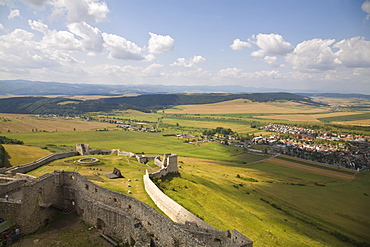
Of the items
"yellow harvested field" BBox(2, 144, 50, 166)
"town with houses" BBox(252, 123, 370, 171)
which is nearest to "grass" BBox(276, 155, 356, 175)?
"town with houses" BBox(252, 123, 370, 171)

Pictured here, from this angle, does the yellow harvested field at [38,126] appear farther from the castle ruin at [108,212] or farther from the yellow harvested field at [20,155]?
the castle ruin at [108,212]

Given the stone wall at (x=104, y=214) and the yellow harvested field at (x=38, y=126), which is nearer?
the stone wall at (x=104, y=214)

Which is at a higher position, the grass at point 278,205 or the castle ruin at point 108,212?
the castle ruin at point 108,212

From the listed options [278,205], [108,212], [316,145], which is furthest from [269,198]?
[316,145]

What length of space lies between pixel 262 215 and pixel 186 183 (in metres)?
13.8

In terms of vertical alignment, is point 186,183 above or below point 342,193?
above

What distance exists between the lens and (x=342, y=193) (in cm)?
6744

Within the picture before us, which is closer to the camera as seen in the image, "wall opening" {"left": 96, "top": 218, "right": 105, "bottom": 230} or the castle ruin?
the castle ruin

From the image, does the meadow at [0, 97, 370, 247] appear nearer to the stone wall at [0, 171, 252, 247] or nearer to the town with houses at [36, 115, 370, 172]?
the stone wall at [0, 171, 252, 247]

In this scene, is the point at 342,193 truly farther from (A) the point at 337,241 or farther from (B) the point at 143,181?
(B) the point at 143,181

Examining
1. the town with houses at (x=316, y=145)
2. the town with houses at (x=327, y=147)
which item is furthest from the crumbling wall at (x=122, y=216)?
the town with houses at (x=327, y=147)

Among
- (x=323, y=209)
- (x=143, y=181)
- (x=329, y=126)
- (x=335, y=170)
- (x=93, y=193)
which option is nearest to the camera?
(x=93, y=193)

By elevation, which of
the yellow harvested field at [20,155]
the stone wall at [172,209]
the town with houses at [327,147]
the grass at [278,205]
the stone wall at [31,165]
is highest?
the stone wall at [31,165]

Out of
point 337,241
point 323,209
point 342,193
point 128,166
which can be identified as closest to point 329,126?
point 342,193
